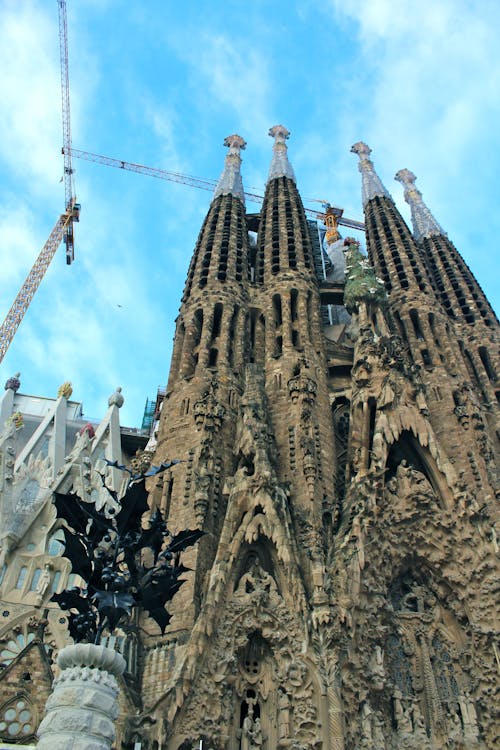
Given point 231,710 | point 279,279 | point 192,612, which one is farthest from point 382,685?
point 279,279

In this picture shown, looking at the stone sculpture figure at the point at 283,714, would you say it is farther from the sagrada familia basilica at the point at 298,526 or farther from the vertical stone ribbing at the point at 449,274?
the vertical stone ribbing at the point at 449,274

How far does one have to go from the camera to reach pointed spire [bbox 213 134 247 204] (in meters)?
33.2

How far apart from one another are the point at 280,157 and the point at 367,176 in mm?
5342

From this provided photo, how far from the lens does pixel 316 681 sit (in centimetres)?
1352

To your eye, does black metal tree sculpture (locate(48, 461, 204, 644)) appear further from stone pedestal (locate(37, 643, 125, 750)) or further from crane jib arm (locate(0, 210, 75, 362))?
crane jib arm (locate(0, 210, 75, 362))

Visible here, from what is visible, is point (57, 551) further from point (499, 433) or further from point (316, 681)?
point (499, 433)

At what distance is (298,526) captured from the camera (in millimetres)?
16922

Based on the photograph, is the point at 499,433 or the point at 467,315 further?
the point at 467,315

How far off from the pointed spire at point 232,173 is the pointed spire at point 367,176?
7.30 meters

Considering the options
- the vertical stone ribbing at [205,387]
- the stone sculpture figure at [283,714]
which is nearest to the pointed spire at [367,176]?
the vertical stone ribbing at [205,387]

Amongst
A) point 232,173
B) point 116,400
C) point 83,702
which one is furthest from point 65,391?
point 83,702

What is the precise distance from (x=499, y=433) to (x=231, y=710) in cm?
1339

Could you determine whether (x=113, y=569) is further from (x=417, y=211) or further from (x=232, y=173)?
(x=417, y=211)

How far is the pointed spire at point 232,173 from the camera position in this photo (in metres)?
33.2
